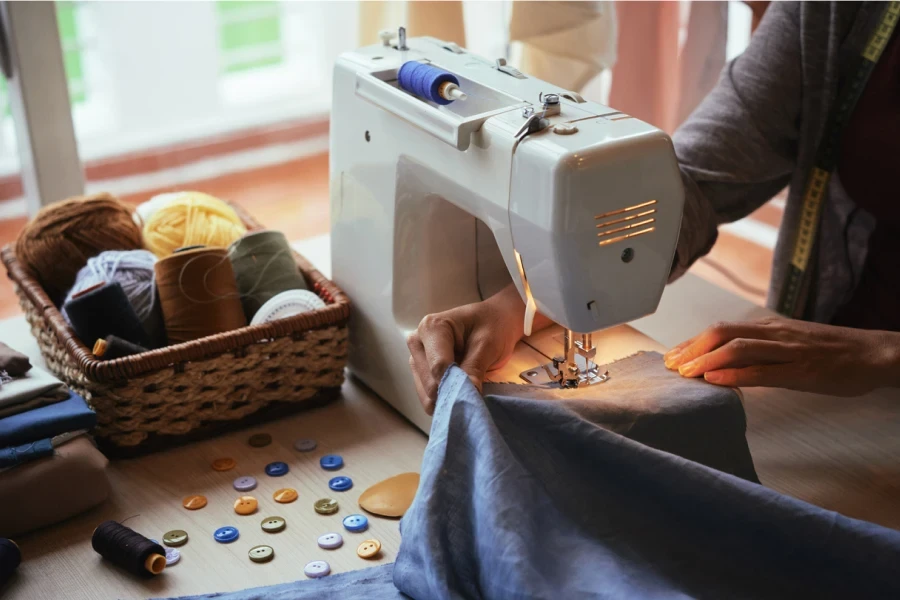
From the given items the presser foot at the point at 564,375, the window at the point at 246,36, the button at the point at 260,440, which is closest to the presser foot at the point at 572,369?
the presser foot at the point at 564,375

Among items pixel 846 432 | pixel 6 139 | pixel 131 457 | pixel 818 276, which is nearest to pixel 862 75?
pixel 818 276

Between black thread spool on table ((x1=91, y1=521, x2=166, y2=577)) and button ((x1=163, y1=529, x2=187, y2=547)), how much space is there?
32 mm

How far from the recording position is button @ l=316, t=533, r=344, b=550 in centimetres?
103

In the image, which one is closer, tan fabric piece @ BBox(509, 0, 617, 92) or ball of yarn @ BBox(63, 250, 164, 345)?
ball of yarn @ BBox(63, 250, 164, 345)

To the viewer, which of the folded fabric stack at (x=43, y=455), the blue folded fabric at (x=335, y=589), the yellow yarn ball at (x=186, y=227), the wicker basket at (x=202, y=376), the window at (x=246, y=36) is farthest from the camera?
the window at (x=246, y=36)

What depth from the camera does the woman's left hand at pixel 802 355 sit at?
1.08m

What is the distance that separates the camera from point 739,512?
2.85 ft

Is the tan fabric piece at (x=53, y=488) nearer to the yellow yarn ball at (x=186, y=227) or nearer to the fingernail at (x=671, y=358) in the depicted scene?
the yellow yarn ball at (x=186, y=227)

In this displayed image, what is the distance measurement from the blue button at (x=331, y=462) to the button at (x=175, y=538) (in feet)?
0.58

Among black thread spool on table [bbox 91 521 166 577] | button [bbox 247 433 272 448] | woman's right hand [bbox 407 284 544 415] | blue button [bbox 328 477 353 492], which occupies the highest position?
woman's right hand [bbox 407 284 544 415]

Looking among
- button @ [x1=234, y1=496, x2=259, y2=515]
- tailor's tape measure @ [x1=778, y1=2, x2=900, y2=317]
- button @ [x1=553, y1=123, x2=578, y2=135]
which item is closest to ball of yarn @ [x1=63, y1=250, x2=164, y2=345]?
button @ [x1=234, y1=496, x2=259, y2=515]

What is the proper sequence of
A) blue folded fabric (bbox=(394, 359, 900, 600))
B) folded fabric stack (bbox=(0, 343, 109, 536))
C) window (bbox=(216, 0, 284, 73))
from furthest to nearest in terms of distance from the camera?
1. window (bbox=(216, 0, 284, 73))
2. folded fabric stack (bbox=(0, 343, 109, 536))
3. blue folded fabric (bbox=(394, 359, 900, 600))

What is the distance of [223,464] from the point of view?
3.83 feet

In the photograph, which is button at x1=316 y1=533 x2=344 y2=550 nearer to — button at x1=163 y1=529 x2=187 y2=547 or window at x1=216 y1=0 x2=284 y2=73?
button at x1=163 y1=529 x2=187 y2=547
